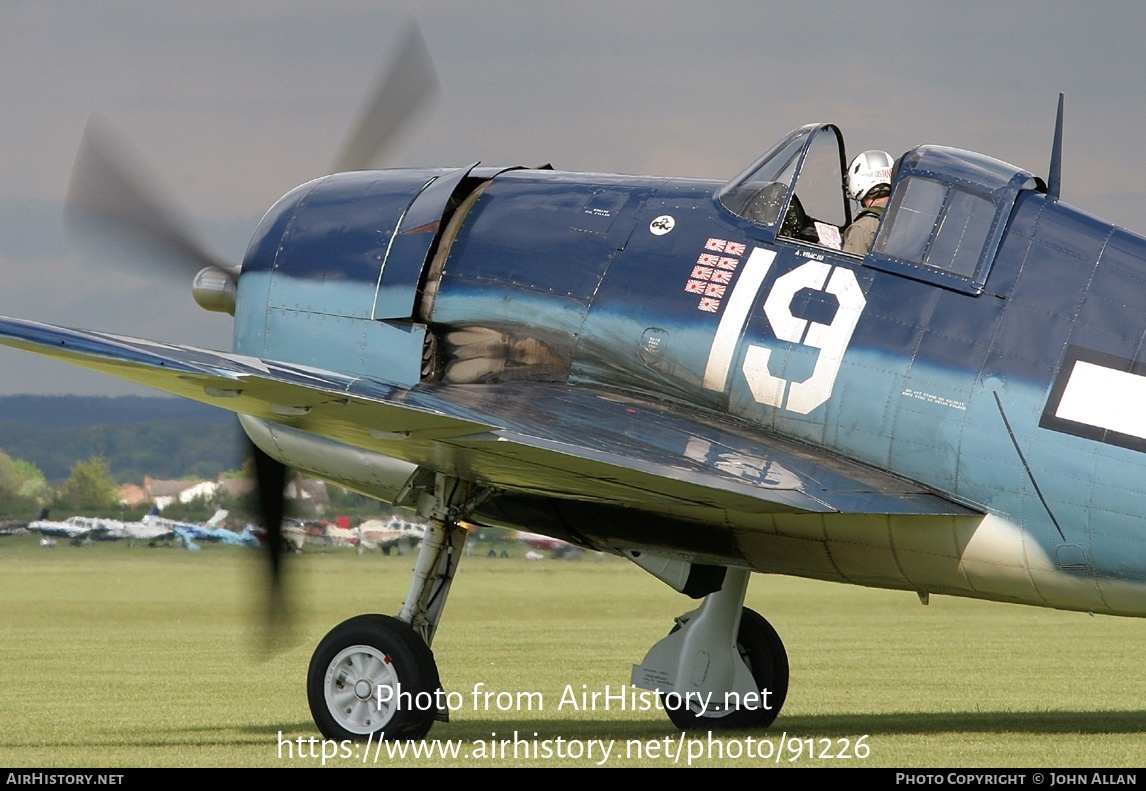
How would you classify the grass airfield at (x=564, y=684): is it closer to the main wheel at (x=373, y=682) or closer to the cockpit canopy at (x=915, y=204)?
the main wheel at (x=373, y=682)

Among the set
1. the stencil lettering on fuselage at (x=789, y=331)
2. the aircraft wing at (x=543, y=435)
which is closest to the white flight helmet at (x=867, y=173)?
the stencil lettering on fuselage at (x=789, y=331)

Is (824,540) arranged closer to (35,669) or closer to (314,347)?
(314,347)

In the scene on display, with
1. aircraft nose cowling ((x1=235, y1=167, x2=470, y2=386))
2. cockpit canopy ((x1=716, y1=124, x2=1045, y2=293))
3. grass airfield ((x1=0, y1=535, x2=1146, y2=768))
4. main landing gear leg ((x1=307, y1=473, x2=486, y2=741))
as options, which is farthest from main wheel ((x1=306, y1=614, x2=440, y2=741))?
cockpit canopy ((x1=716, y1=124, x2=1045, y2=293))

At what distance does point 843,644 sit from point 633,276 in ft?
35.5

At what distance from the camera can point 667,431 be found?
26.1ft

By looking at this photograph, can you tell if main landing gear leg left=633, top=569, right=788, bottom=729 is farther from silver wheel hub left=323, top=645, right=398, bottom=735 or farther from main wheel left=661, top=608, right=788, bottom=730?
silver wheel hub left=323, top=645, right=398, bottom=735

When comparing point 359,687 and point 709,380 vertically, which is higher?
point 709,380

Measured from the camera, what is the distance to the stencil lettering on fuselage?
788cm

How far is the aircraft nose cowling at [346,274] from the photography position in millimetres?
9078

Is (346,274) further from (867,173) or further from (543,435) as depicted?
(867,173)

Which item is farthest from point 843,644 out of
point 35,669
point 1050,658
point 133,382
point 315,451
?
point 133,382

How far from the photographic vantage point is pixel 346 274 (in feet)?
30.5

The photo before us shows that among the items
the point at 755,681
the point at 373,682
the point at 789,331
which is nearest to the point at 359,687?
the point at 373,682

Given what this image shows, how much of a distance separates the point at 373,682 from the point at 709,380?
243 cm
